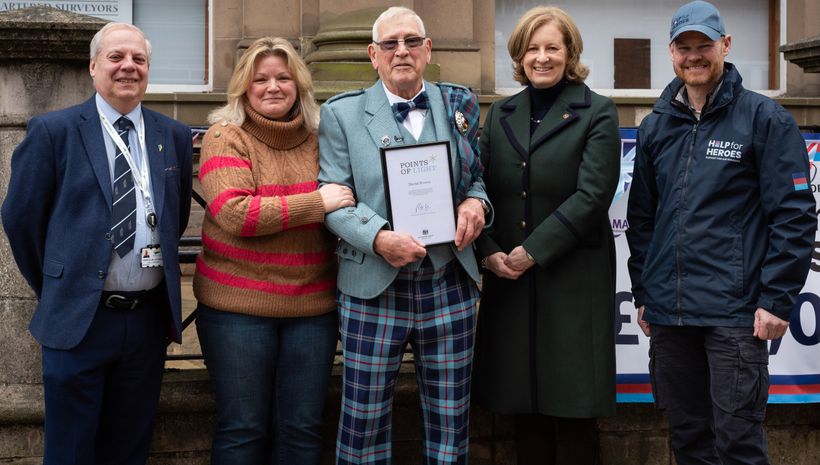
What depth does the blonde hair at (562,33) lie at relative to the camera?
145 inches

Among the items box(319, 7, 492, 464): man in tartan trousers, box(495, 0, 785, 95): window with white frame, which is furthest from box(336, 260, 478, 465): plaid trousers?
box(495, 0, 785, 95): window with white frame

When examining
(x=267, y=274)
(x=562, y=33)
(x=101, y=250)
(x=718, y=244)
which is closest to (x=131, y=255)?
(x=101, y=250)

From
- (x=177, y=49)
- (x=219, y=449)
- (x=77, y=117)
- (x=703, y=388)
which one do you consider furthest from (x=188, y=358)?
(x=177, y=49)

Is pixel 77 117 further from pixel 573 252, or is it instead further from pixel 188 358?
pixel 573 252

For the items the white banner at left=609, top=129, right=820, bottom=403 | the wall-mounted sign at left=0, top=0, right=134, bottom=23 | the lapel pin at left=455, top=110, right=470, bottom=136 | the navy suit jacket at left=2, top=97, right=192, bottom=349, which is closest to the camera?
the navy suit jacket at left=2, top=97, right=192, bottom=349

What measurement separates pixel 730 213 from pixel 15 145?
318cm

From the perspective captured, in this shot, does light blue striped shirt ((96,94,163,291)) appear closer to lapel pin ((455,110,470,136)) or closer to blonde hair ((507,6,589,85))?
lapel pin ((455,110,470,136))

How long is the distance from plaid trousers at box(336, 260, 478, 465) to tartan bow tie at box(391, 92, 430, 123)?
23.8 inches

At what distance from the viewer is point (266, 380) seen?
3.54 metres

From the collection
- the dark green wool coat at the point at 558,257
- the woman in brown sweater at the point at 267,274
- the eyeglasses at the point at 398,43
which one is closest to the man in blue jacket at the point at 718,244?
the dark green wool coat at the point at 558,257

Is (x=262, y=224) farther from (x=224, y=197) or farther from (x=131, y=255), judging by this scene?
(x=131, y=255)

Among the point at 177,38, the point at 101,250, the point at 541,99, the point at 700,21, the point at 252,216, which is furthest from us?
the point at 177,38

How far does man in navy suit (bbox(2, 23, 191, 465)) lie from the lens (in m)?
3.25

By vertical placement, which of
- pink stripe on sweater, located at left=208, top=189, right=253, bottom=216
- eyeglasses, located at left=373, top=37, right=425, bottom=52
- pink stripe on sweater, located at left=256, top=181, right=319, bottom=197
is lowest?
pink stripe on sweater, located at left=208, top=189, right=253, bottom=216
